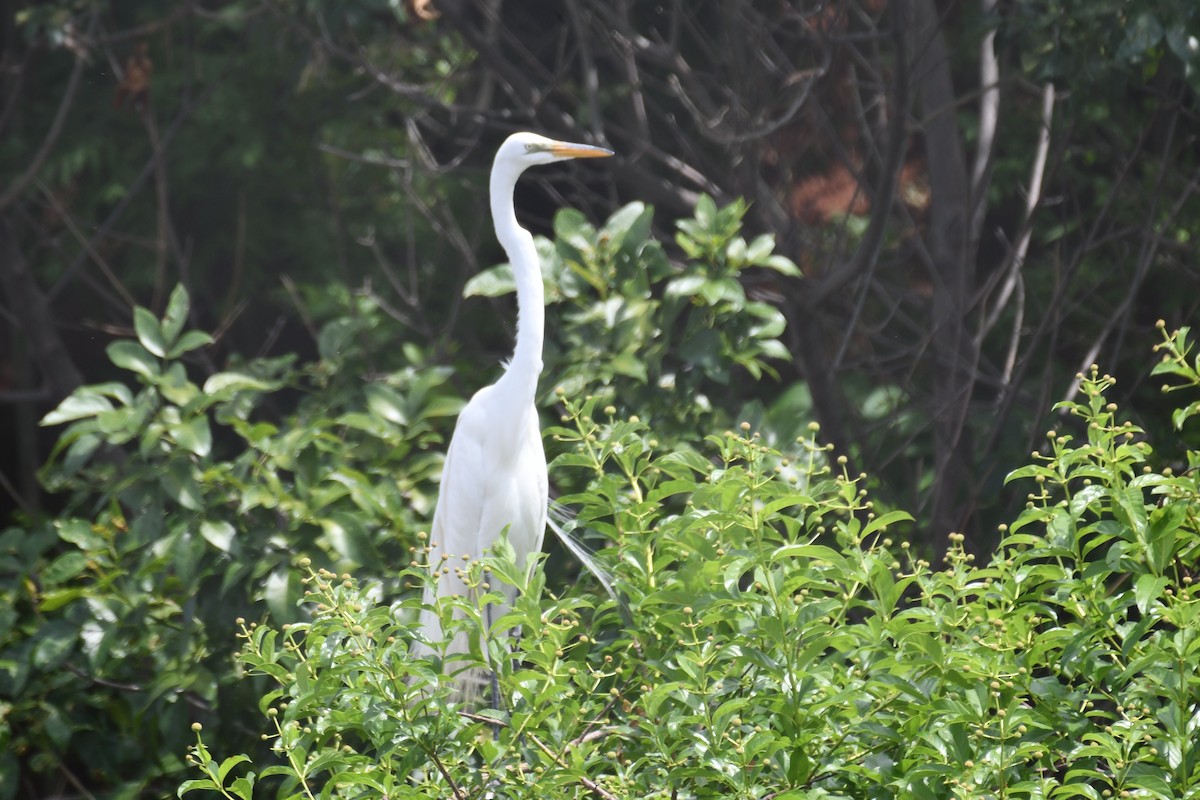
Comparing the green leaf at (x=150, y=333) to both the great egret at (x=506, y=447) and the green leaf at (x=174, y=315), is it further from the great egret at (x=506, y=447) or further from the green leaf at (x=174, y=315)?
the great egret at (x=506, y=447)

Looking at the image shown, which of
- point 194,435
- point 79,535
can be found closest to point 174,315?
point 194,435

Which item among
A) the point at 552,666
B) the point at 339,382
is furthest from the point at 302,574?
the point at 552,666

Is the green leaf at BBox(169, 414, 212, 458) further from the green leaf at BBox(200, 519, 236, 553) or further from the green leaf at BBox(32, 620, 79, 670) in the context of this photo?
the green leaf at BBox(32, 620, 79, 670)

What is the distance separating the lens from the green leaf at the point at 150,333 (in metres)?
3.51

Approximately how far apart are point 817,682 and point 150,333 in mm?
2407

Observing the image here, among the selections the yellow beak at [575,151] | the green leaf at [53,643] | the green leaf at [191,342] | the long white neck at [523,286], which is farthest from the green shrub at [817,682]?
the green leaf at [53,643]

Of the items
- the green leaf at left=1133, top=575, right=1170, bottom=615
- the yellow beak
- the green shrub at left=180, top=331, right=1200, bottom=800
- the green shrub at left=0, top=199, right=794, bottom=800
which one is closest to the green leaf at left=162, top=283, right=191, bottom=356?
the green shrub at left=0, top=199, right=794, bottom=800

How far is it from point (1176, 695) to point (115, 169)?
477cm

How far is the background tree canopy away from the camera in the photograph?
3469mm

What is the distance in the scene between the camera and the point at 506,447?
3.15 metres

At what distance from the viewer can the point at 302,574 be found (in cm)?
346

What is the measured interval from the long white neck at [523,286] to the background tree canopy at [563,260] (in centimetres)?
11

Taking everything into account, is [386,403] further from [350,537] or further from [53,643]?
[53,643]

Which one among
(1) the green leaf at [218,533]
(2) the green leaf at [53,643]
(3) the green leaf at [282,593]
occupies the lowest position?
(2) the green leaf at [53,643]
